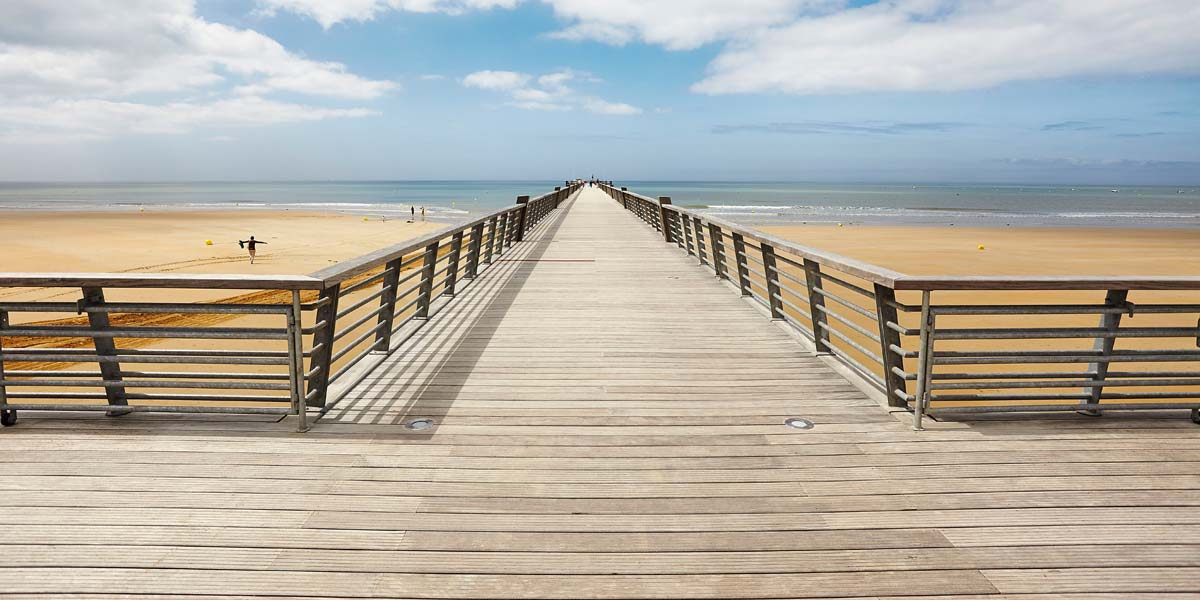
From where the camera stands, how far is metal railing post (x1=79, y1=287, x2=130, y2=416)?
3.48m

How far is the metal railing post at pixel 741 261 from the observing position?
23.9 ft

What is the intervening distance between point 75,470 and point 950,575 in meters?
3.69

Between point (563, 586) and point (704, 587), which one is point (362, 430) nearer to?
point (563, 586)

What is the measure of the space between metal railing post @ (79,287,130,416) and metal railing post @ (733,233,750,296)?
5.37 metres

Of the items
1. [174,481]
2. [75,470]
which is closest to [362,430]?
[174,481]

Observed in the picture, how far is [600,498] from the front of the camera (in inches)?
112

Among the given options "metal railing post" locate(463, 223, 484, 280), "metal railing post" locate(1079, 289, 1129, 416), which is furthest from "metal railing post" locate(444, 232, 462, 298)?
"metal railing post" locate(1079, 289, 1129, 416)

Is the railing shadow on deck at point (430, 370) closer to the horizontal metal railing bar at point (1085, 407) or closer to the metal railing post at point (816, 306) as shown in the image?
the metal railing post at point (816, 306)

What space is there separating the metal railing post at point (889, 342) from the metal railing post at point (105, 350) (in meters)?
4.13

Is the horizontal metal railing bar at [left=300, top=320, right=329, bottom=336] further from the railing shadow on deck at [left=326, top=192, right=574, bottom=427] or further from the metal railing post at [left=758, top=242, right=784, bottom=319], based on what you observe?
the metal railing post at [left=758, top=242, right=784, bottom=319]

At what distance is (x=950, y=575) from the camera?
2328 mm

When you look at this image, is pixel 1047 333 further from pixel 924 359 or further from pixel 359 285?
pixel 359 285

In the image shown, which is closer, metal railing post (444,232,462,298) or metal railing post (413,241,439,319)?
metal railing post (413,241,439,319)

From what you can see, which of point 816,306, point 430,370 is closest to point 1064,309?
point 816,306
